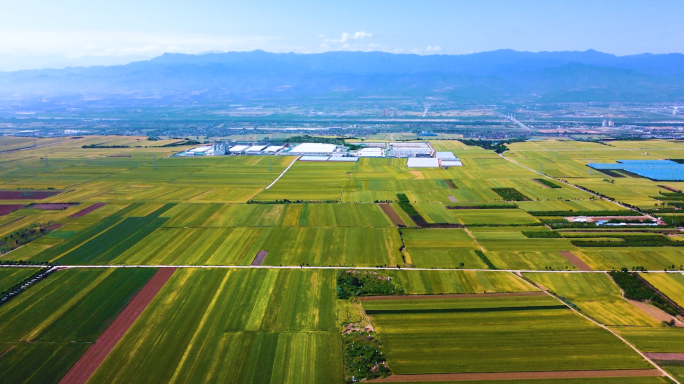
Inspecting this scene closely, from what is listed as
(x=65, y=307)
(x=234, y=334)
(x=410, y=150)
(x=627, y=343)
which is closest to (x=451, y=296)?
(x=627, y=343)

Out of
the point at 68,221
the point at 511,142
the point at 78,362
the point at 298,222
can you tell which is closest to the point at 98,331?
the point at 78,362

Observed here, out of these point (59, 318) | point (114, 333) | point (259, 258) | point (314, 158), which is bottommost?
point (114, 333)

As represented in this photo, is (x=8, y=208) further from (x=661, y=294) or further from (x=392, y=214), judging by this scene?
(x=661, y=294)

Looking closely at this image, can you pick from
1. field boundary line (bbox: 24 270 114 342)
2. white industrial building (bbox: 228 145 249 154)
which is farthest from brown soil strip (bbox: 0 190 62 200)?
white industrial building (bbox: 228 145 249 154)

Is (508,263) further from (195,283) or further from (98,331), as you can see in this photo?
(98,331)

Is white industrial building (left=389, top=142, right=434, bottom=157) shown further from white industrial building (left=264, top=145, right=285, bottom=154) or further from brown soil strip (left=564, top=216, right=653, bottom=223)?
brown soil strip (left=564, top=216, right=653, bottom=223)
